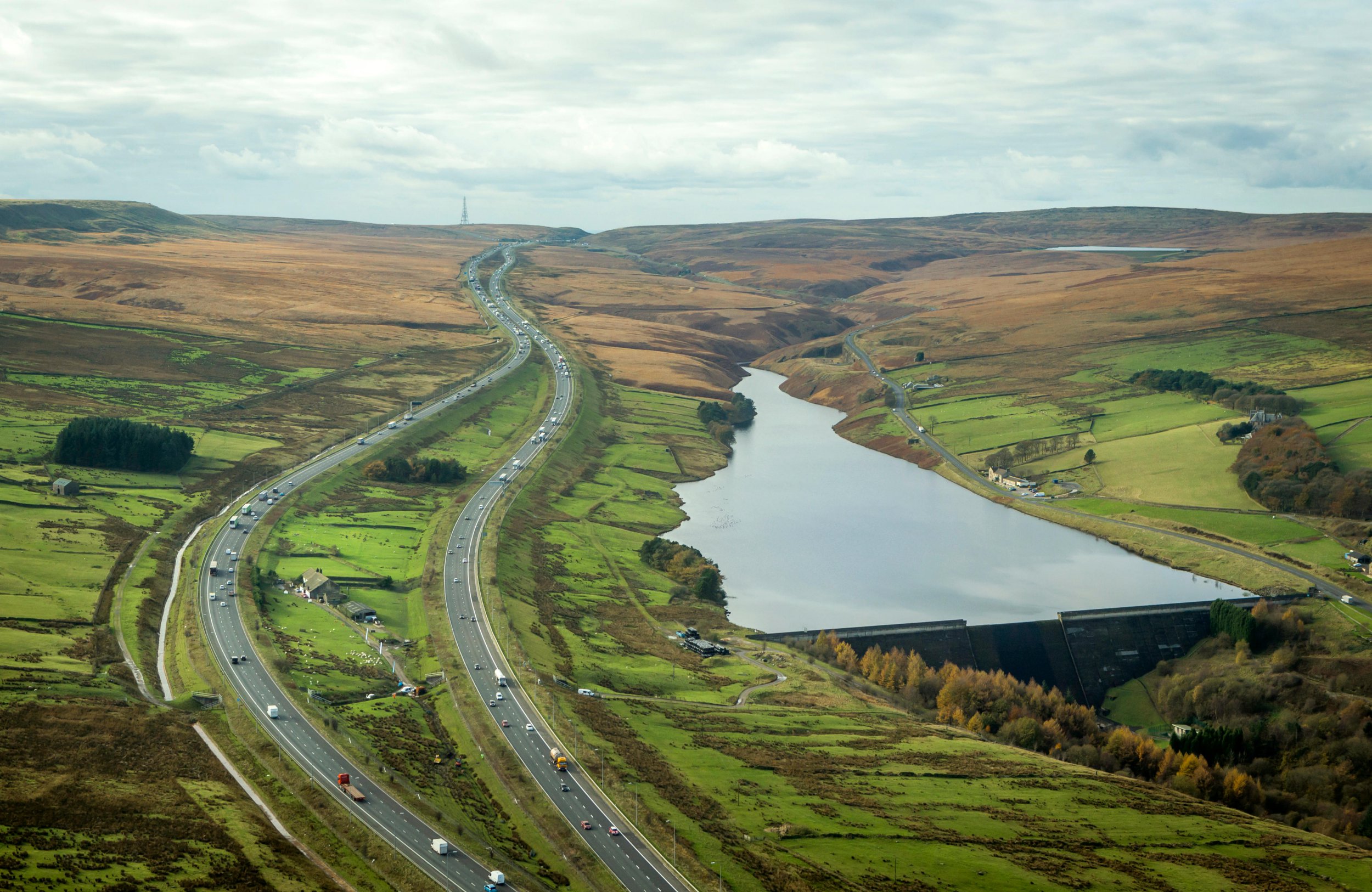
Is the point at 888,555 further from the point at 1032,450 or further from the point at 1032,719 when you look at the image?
the point at 1032,450

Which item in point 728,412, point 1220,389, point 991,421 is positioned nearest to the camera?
point 1220,389

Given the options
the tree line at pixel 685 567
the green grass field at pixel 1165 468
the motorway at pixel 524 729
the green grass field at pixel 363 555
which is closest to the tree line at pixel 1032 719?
the tree line at pixel 685 567

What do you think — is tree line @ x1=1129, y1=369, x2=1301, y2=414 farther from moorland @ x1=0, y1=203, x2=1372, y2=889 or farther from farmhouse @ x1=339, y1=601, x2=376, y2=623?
farmhouse @ x1=339, y1=601, x2=376, y2=623

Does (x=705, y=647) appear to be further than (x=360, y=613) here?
Yes

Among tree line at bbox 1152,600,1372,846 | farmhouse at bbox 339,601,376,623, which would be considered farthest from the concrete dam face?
farmhouse at bbox 339,601,376,623

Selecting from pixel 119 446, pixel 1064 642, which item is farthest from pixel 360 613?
pixel 1064 642

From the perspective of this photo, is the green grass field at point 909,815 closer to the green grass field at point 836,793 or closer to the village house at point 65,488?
the green grass field at point 836,793
